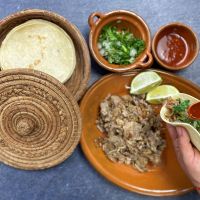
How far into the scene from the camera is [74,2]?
1.45 metres

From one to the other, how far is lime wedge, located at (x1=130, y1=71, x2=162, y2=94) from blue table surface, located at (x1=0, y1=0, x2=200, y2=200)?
4.7 inches

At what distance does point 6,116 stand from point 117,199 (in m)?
0.46

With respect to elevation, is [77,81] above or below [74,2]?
below

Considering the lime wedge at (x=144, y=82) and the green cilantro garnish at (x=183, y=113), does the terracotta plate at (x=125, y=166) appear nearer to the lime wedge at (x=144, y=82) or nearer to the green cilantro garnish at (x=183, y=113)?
the lime wedge at (x=144, y=82)

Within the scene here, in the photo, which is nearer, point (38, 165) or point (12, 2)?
point (38, 165)

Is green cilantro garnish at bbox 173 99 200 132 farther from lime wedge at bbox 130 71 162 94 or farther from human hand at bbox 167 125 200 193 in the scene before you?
lime wedge at bbox 130 71 162 94

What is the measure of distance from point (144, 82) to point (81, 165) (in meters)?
0.35

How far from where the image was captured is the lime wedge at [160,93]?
1.35 m

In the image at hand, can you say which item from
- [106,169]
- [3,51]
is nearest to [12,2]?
[3,51]

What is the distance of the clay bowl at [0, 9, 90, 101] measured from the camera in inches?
50.5

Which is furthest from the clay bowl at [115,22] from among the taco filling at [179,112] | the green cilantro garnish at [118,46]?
the taco filling at [179,112]

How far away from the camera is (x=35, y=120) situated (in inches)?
51.1

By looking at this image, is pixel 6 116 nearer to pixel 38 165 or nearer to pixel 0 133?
pixel 0 133

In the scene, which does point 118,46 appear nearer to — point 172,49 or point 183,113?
point 172,49
